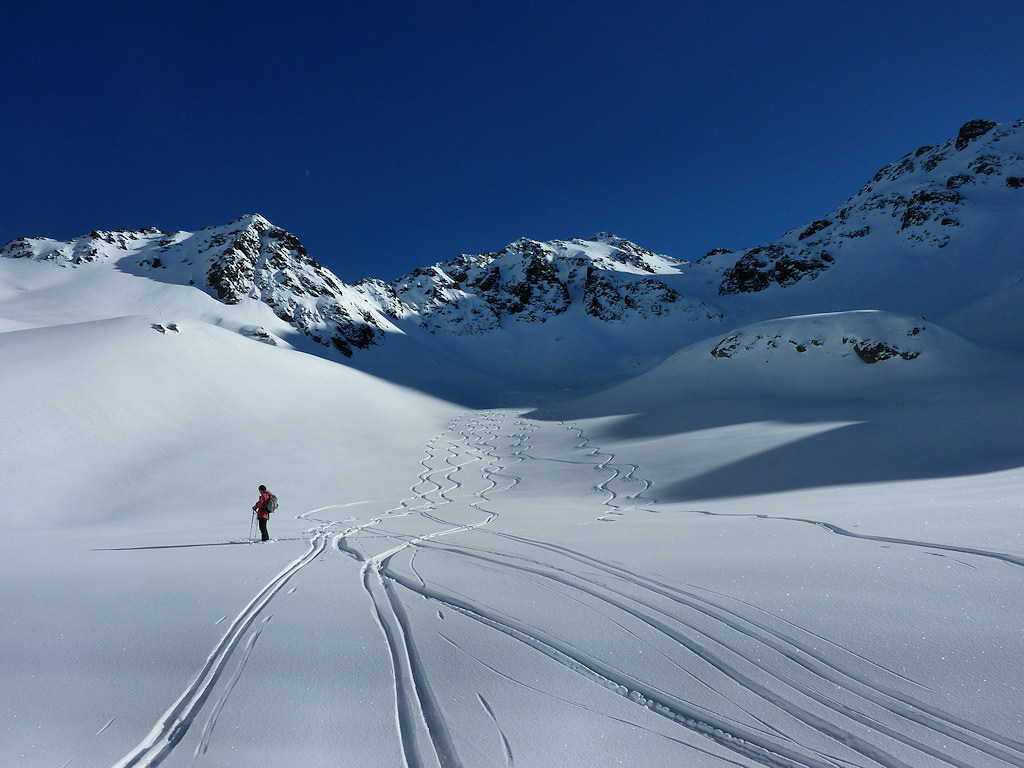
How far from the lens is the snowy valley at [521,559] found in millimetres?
2977

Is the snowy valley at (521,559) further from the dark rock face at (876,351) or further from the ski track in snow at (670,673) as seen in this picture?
the dark rock face at (876,351)

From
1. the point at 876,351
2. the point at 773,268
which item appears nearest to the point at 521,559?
the point at 876,351

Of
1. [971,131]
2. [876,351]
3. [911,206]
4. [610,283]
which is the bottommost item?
[876,351]

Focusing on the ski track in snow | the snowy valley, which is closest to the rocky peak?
the snowy valley

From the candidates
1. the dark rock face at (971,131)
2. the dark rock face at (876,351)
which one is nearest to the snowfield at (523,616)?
the dark rock face at (876,351)

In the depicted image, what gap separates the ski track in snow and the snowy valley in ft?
0.08

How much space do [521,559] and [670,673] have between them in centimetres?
287

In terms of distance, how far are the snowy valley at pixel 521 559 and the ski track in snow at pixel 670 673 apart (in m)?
0.02

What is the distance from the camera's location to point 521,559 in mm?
6125

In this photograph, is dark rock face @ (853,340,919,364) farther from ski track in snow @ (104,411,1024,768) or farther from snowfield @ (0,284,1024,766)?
ski track in snow @ (104,411,1024,768)

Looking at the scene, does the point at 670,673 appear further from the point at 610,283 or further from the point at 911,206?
the point at 911,206

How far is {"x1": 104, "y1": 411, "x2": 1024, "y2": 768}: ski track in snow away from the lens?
2701mm

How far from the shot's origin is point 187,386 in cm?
1928

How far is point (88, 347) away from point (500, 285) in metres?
77.9
